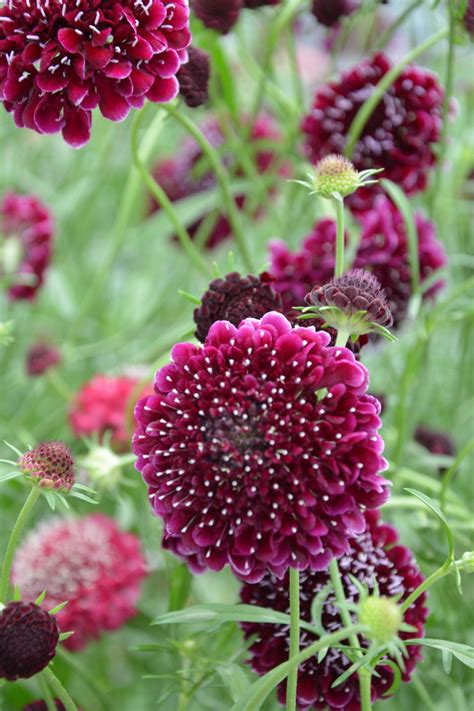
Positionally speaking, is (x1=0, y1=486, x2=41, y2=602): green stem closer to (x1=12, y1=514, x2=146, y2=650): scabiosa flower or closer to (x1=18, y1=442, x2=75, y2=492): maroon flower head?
(x1=18, y1=442, x2=75, y2=492): maroon flower head

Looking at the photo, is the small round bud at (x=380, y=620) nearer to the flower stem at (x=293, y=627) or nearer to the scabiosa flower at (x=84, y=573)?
the flower stem at (x=293, y=627)

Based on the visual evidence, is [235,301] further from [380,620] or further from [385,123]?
[385,123]

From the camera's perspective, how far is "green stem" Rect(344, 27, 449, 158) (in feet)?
2.48

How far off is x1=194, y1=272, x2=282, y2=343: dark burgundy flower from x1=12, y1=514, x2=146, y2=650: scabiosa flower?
1.34 feet

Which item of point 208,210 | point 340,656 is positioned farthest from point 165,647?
point 208,210

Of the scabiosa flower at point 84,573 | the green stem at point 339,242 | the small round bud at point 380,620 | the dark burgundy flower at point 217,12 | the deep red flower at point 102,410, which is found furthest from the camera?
the deep red flower at point 102,410

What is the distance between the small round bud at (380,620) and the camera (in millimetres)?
413

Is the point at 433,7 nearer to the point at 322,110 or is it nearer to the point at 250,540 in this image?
the point at 322,110

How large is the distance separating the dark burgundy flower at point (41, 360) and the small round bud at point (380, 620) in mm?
674

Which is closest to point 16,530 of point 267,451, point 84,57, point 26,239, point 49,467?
point 49,467

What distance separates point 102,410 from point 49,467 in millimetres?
534

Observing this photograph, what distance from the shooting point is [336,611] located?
0.56m

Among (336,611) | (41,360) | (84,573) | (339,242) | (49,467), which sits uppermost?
(339,242)

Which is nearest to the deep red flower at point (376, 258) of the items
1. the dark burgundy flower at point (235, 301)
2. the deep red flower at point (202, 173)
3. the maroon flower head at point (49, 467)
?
the dark burgundy flower at point (235, 301)
